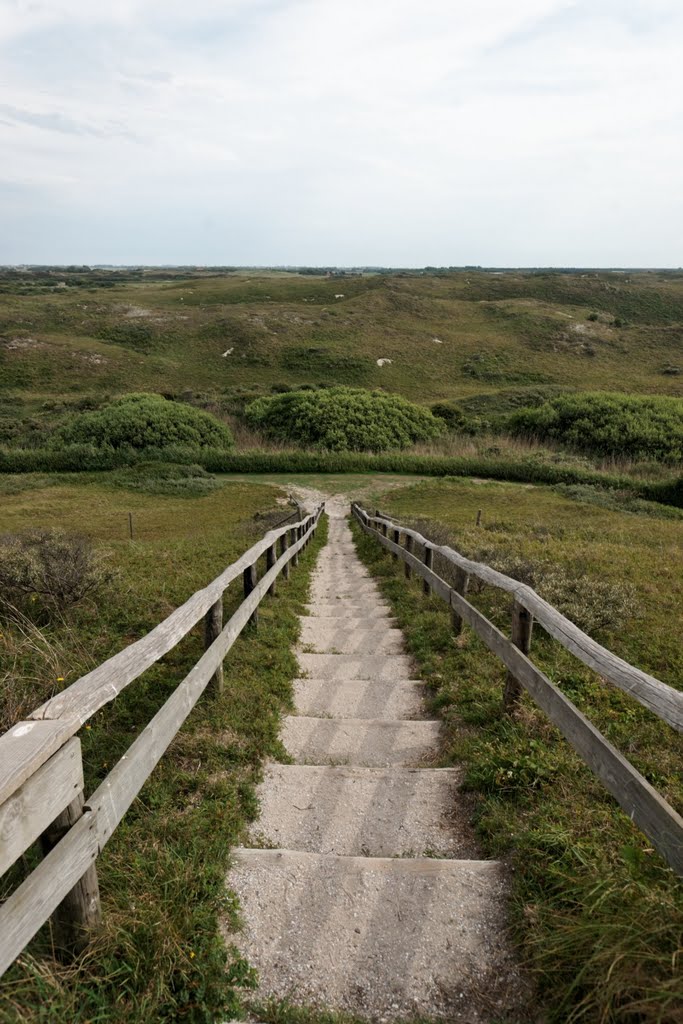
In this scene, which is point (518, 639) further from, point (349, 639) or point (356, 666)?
point (349, 639)

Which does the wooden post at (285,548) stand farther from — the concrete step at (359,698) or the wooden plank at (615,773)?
the wooden plank at (615,773)

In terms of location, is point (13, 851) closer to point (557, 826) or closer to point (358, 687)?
point (557, 826)

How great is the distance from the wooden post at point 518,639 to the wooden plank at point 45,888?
3.02m

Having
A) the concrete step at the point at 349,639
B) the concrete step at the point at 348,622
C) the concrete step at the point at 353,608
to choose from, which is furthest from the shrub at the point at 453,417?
the concrete step at the point at 349,639

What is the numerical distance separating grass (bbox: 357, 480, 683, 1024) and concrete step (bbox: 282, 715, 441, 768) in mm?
224

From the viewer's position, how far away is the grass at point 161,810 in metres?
2.15

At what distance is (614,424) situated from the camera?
33.2m

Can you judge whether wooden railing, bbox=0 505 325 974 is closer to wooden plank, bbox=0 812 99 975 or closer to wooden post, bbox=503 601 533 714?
wooden plank, bbox=0 812 99 975

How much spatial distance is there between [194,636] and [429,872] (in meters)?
3.91

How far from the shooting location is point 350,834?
11.0ft

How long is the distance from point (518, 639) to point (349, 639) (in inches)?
132

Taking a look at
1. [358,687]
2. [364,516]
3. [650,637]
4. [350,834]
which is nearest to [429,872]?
[350,834]

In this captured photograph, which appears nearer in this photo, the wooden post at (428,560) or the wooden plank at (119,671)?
the wooden plank at (119,671)

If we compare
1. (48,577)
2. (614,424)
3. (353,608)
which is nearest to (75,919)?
(48,577)
